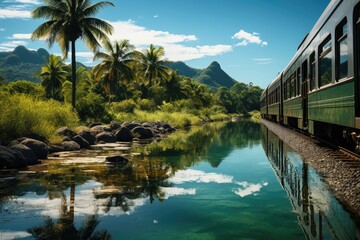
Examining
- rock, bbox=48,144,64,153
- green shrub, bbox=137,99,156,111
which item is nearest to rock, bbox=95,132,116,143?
rock, bbox=48,144,64,153

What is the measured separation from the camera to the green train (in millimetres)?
8039

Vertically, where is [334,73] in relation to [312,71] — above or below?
below

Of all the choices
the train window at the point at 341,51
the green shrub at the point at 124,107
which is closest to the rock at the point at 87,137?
the train window at the point at 341,51

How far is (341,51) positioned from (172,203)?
5.43 meters

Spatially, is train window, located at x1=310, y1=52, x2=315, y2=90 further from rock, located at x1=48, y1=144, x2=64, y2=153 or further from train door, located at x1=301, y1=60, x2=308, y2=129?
rock, located at x1=48, y1=144, x2=64, y2=153

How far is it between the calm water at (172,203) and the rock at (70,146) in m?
5.23

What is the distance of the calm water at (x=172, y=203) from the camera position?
17.1 ft

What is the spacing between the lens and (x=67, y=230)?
525cm

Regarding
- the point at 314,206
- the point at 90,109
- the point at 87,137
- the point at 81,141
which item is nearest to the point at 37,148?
the point at 81,141

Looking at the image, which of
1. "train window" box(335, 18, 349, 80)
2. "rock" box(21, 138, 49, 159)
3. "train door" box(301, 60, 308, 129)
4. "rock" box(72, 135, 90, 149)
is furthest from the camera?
"rock" box(72, 135, 90, 149)

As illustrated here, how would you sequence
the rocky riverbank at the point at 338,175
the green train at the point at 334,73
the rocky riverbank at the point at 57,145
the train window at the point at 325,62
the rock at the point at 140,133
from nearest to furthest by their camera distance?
the rocky riverbank at the point at 338,175 < the green train at the point at 334,73 < the train window at the point at 325,62 < the rocky riverbank at the point at 57,145 < the rock at the point at 140,133

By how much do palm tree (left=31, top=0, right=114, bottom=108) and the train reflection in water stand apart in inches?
986

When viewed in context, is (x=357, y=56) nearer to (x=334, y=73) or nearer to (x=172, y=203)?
(x=334, y=73)

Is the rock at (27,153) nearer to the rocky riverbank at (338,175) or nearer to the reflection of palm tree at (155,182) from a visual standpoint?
the reflection of palm tree at (155,182)
